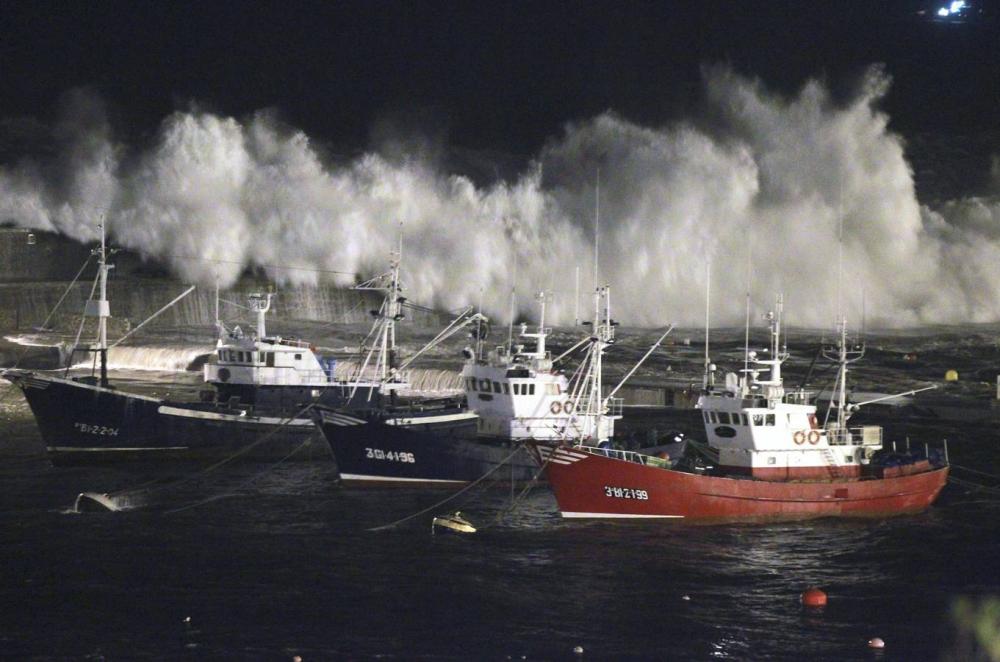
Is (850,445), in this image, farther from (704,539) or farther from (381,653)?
(381,653)

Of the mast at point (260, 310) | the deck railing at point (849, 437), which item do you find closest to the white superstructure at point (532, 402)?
the deck railing at point (849, 437)

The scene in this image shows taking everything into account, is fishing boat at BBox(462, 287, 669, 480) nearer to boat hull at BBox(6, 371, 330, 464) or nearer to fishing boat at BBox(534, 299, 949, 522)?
fishing boat at BBox(534, 299, 949, 522)

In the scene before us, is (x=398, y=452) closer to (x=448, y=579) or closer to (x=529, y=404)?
(x=529, y=404)

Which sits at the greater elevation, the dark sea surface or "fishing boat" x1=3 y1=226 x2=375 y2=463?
"fishing boat" x1=3 y1=226 x2=375 y2=463

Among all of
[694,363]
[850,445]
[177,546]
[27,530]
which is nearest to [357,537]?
[177,546]

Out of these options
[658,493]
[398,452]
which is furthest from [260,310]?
[658,493]

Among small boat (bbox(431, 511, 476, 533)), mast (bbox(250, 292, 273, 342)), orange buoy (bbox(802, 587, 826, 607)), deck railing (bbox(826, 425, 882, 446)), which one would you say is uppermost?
mast (bbox(250, 292, 273, 342))

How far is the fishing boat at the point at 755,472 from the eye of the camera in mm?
44125

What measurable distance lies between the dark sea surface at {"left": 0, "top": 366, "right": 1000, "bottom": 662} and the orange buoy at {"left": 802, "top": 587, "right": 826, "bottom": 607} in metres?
0.33

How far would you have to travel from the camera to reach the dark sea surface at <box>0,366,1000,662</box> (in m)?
30.5

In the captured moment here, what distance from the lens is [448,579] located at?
36.3 meters

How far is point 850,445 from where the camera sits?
156 feet

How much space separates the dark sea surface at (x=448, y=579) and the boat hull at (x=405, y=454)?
1.25m

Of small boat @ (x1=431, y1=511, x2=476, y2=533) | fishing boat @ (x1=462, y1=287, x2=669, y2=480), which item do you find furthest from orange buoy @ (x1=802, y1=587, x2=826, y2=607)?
fishing boat @ (x1=462, y1=287, x2=669, y2=480)
